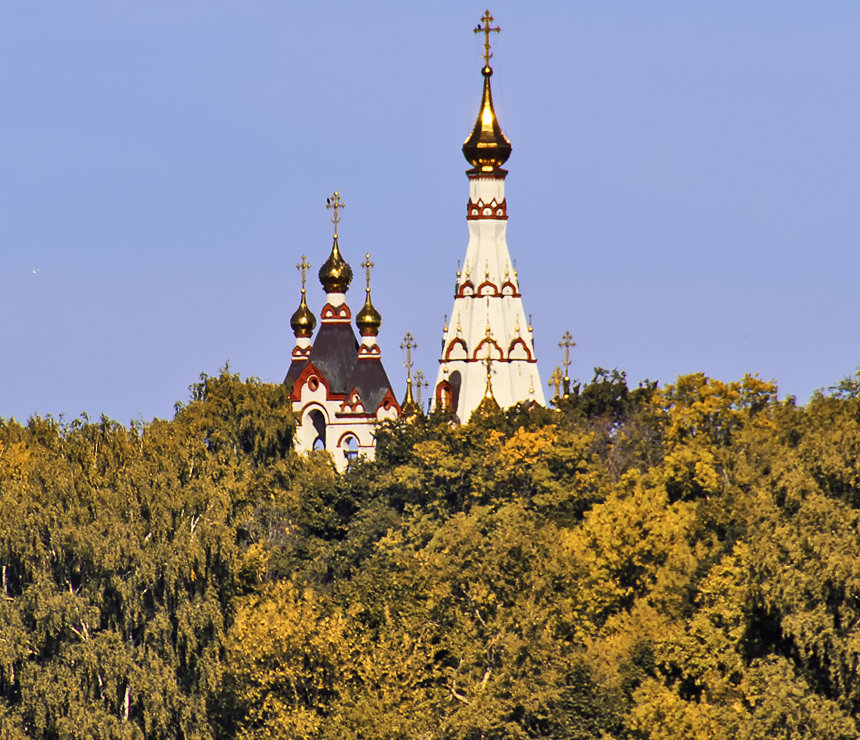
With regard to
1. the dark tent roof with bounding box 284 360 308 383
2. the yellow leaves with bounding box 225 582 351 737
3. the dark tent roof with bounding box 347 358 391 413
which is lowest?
the yellow leaves with bounding box 225 582 351 737

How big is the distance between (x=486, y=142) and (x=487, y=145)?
0.13 metres

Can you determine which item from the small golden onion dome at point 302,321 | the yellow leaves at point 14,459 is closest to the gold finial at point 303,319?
the small golden onion dome at point 302,321

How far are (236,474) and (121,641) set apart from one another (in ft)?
46.5

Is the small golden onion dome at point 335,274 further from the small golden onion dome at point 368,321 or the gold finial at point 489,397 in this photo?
the gold finial at point 489,397

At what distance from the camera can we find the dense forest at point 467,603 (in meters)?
60.6

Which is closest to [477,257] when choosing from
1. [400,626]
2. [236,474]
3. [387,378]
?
[387,378]

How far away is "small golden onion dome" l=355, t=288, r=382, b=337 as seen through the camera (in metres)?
107

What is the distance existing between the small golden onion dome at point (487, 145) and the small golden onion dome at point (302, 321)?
43.0 feet

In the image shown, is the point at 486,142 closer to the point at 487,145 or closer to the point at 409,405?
the point at 487,145

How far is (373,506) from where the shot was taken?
294 ft

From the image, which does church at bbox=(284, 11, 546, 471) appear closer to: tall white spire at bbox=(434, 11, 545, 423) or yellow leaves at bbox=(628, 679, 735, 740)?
tall white spire at bbox=(434, 11, 545, 423)

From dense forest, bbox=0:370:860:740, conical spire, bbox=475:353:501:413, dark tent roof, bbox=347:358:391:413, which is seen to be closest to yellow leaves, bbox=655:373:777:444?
dense forest, bbox=0:370:860:740

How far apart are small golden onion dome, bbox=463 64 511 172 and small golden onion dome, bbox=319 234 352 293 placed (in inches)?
372

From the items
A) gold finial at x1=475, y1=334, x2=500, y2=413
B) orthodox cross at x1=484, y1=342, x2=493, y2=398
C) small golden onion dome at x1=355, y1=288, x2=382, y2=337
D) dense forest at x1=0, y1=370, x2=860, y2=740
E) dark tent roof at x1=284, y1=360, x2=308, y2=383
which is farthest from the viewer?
dark tent roof at x1=284, y1=360, x2=308, y2=383
